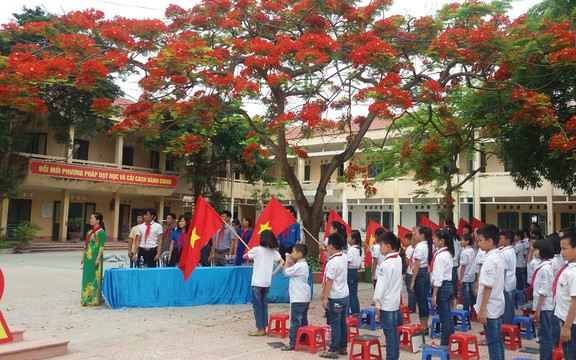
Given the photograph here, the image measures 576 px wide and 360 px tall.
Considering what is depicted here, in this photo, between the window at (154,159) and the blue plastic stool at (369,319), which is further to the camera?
the window at (154,159)

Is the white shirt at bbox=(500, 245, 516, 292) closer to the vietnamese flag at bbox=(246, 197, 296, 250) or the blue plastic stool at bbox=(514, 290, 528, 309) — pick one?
the blue plastic stool at bbox=(514, 290, 528, 309)

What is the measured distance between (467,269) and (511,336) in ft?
6.41

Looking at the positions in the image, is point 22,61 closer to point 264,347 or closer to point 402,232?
point 264,347

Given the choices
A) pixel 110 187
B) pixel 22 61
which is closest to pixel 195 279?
pixel 22 61

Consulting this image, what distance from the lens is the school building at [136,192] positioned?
25.1 meters

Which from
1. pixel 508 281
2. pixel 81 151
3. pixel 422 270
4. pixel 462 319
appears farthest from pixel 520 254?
pixel 81 151

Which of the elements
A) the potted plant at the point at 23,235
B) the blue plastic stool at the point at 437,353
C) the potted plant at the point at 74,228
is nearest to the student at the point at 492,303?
the blue plastic stool at the point at 437,353

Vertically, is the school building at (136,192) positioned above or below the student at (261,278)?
above

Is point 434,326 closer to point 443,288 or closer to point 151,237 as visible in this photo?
point 443,288

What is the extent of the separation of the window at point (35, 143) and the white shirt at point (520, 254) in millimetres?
23289

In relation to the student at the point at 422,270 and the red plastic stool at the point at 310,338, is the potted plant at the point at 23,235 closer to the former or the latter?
the red plastic stool at the point at 310,338

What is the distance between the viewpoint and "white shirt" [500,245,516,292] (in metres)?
7.49

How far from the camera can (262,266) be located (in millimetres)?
7145

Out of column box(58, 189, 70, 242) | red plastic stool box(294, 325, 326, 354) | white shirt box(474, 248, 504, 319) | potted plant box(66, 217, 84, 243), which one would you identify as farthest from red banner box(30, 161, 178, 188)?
white shirt box(474, 248, 504, 319)
